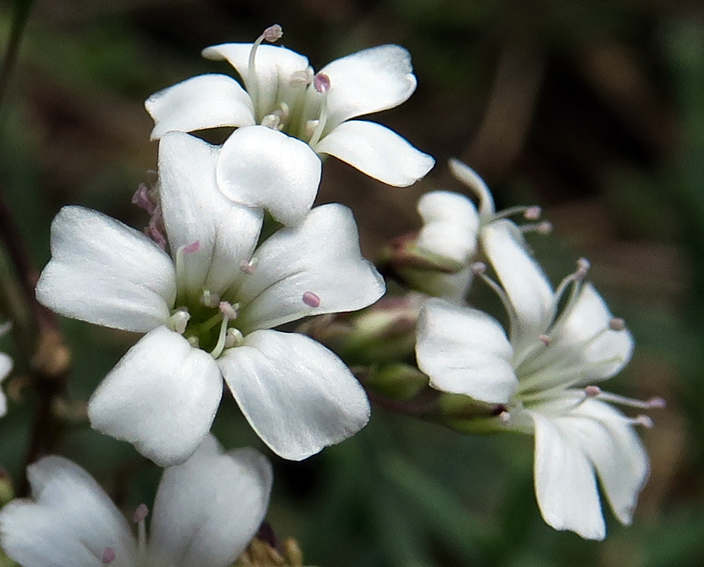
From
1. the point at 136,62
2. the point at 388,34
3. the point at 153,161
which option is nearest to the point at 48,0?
the point at 136,62

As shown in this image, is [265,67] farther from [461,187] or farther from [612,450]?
[461,187]

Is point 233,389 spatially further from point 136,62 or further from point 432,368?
point 136,62

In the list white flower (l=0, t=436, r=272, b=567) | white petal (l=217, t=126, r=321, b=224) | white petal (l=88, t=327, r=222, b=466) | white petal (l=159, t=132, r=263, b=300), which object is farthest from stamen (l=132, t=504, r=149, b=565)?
white petal (l=217, t=126, r=321, b=224)

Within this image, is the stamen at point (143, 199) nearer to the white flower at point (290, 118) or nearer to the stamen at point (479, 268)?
the white flower at point (290, 118)

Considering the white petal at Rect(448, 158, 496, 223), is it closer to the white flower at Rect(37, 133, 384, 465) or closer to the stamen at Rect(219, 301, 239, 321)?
the white flower at Rect(37, 133, 384, 465)

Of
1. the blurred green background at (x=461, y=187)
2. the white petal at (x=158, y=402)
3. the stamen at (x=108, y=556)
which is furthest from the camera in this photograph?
the blurred green background at (x=461, y=187)

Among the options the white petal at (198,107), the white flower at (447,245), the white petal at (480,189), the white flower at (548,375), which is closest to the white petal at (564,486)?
the white flower at (548,375)
